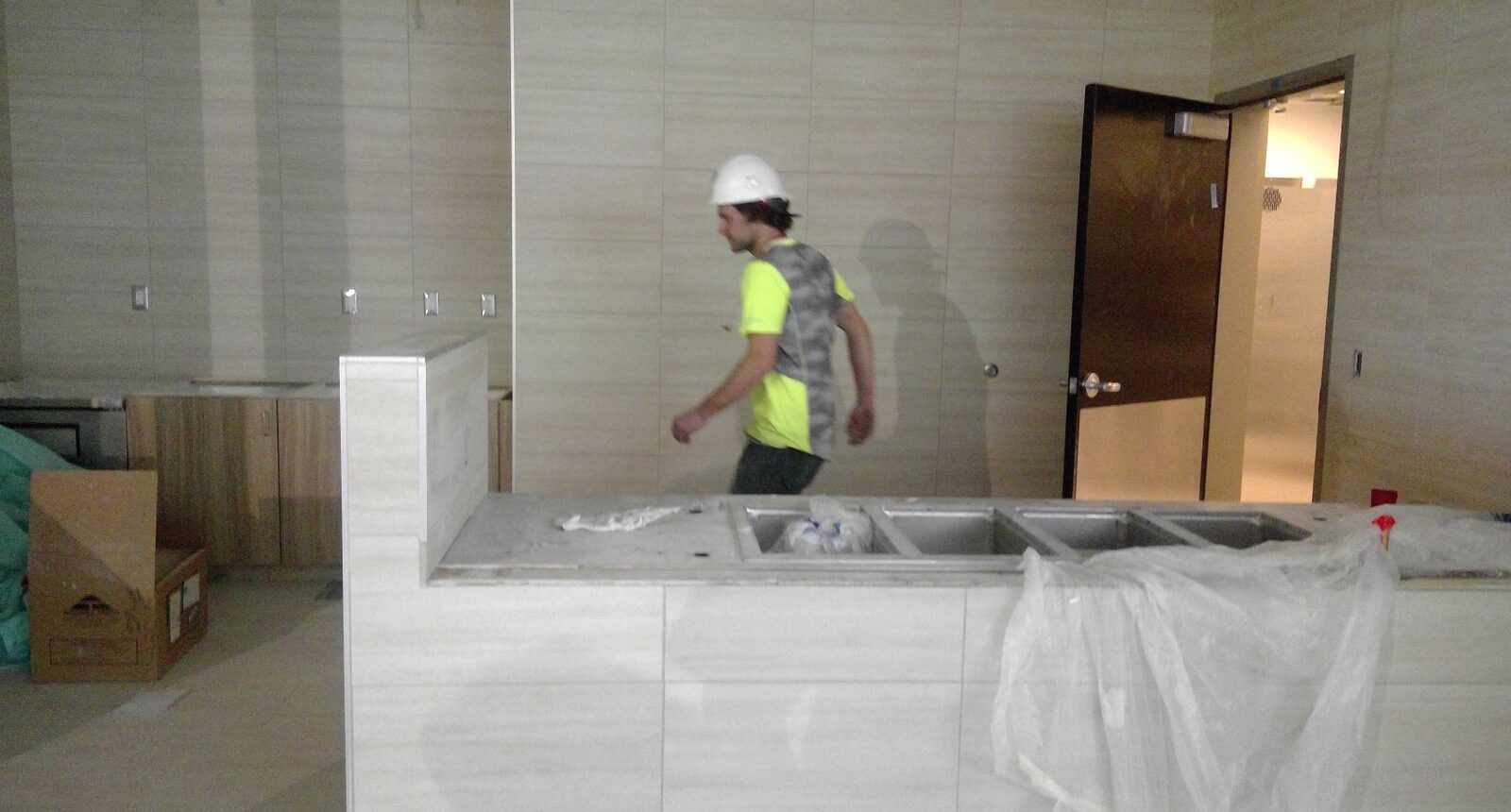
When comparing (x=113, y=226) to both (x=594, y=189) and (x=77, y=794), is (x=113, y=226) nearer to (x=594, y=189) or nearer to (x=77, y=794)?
(x=594, y=189)

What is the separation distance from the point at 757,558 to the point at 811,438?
1.02m

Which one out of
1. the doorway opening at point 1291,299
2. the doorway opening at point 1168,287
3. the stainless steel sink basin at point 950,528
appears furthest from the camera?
the doorway opening at point 1291,299

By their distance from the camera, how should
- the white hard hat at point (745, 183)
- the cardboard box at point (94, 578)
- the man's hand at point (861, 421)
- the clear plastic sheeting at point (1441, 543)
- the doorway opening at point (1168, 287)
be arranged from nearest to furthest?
the clear plastic sheeting at point (1441, 543)
the white hard hat at point (745, 183)
the man's hand at point (861, 421)
the cardboard box at point (94, 578)
the doorway opening at point (1168, 287)

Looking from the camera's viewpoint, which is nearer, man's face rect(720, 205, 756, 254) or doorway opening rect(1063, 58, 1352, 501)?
man's face rect(720, 205, 756, 254)

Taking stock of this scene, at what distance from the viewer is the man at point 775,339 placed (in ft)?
9.39

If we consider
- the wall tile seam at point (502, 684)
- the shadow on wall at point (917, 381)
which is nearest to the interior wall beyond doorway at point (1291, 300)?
the shadow on wall at point (917, 381)

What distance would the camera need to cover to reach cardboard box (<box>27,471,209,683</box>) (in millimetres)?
3371

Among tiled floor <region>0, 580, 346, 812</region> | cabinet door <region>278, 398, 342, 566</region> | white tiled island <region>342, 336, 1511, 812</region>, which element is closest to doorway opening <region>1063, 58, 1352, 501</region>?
white tiled island <region>342, 336, 1511, 812</region>

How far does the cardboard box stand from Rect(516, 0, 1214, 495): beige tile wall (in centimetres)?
134

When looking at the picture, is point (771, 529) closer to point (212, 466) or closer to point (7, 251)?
point (212, 466)

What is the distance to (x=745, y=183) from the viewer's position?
2.98m

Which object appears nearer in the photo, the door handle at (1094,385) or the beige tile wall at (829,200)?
the door handle at (1094,385)

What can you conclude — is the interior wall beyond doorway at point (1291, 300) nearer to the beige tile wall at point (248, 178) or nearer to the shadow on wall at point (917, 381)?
the shadow on wall at point (917, 381)

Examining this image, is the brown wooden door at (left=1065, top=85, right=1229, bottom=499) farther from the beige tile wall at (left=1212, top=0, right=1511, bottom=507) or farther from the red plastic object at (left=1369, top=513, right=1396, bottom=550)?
the red plastic object at (left=1369, top=513, right=1396, bottom=550)
